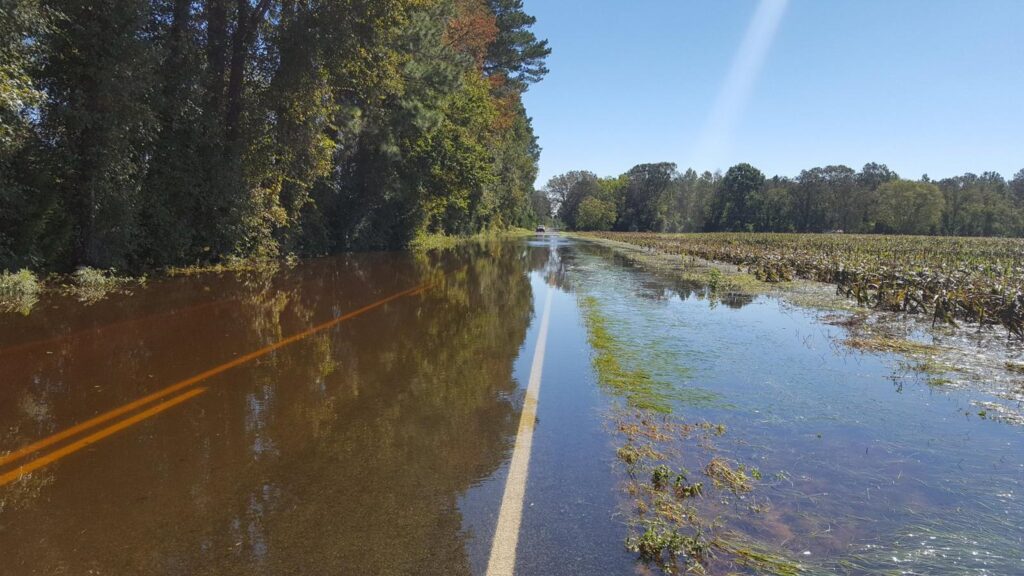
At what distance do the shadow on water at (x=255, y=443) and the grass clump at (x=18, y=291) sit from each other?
32.8 inches

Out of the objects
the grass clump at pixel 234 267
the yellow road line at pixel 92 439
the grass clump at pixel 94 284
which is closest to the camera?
the yellow road line at pixel 92 439

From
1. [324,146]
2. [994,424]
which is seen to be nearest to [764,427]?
[994,424]

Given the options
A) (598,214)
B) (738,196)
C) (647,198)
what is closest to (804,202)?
(738,196)

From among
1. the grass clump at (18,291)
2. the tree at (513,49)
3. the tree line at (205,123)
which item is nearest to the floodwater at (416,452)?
the grass clump at (18,291)

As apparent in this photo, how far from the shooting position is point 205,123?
17078mm

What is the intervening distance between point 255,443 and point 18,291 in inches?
399

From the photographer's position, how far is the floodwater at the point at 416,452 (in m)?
3.19

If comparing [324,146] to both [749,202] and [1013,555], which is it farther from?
[749,202]

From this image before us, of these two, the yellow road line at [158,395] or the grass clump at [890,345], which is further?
→ the grass clump at [890,345]

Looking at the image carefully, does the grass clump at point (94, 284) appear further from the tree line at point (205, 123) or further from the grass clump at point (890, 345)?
the grass clump at point (890, 345)

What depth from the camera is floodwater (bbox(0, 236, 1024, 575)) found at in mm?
3189

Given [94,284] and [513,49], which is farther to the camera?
[513,49]

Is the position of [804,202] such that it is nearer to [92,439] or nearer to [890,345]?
[890,345]

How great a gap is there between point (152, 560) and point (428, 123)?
28774 millimetres
